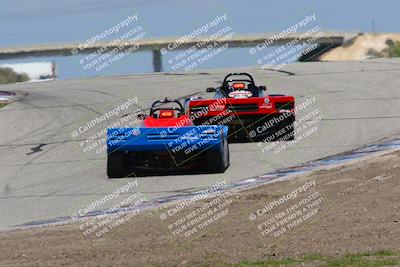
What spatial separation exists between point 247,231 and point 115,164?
589cm

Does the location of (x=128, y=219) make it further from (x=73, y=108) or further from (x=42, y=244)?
(x=73, y=108)

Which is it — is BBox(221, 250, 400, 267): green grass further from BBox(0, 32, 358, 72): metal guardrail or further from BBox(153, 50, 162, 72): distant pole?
BBox(153, 50, 162, 72): distant pole

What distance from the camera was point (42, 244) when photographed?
10.6 m

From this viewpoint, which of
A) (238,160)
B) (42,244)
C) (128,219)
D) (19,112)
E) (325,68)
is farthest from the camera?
(325,68)

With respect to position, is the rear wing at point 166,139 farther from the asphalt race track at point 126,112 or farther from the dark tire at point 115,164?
the asphalt race track at point 126,112

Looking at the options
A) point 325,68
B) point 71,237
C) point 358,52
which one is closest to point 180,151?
point 71,237

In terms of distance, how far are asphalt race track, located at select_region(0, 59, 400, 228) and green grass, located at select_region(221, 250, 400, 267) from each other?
5.46m

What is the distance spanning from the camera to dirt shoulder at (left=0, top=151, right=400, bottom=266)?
9273 millimetres

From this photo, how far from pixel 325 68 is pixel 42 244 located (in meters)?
25.7

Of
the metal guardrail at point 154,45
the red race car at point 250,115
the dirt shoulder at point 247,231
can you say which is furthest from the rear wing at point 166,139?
the metal guardrail at point 154,45

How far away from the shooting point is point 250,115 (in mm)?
18938

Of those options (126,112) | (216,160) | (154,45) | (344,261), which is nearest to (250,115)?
(216,160)

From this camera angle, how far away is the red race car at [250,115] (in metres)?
18.9

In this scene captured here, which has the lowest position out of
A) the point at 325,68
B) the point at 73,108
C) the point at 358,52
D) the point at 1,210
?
the point at 358,52
